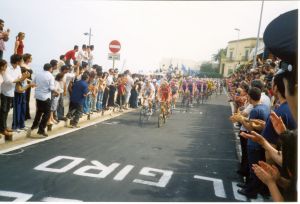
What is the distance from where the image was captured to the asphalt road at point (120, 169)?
5177 millimetres

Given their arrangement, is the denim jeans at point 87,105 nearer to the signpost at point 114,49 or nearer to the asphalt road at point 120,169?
the asphalt road at point 120,169

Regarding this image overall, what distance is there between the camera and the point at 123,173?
6.32 m

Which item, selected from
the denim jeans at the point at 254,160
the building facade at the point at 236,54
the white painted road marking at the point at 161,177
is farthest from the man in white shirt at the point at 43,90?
the building facade at the point at 236,54

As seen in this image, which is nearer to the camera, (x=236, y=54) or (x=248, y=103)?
(x=248, y=103)

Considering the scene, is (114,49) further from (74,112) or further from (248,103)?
(248,103)

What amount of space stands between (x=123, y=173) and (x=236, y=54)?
86.6m

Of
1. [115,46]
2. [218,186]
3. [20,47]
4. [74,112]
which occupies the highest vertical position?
[115,46]

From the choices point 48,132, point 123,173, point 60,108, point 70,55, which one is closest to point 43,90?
point 48,132

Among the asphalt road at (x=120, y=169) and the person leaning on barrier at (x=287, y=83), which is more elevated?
the person leaning on barrier at (x=287, y=83)

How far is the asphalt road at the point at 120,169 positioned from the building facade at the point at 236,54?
7240 centimetres

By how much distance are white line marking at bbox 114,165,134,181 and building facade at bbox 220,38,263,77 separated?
7492 centimetres

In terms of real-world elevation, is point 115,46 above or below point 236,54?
below

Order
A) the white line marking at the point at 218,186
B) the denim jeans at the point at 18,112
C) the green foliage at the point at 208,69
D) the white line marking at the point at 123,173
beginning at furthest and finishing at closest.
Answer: the green foliage at the point at 208,69, the denim jeans at the point at 18,112, the white line marking at the point at 123,173, the white line marking at the point at 218,186

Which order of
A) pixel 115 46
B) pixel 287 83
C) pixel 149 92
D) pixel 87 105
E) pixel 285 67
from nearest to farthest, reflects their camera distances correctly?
pixel 287 83 → pixel 285 67 → pixel 87 105 → pixel 149 92 → pixel 115 46
